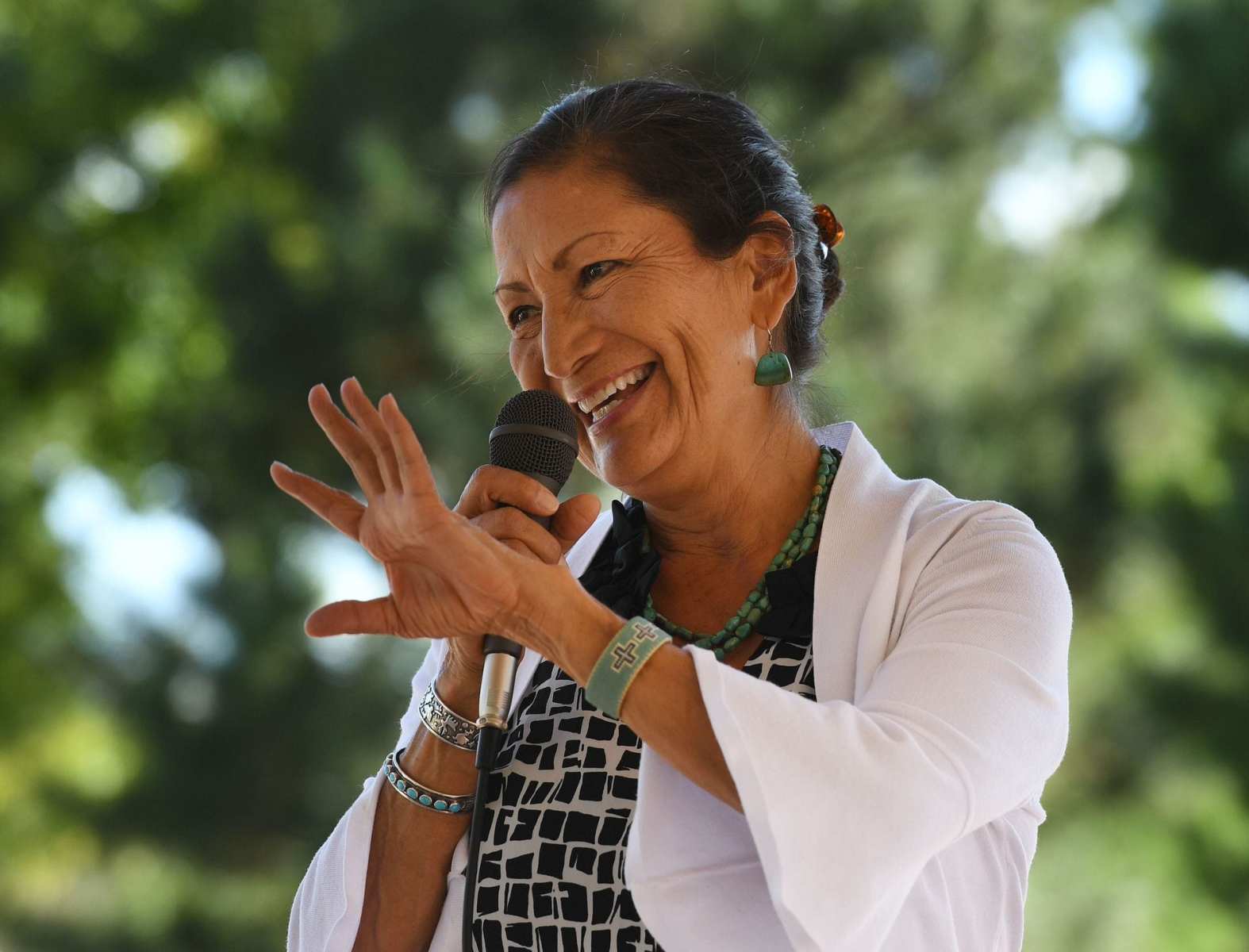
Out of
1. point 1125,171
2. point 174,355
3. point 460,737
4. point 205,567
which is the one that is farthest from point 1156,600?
point 174,355

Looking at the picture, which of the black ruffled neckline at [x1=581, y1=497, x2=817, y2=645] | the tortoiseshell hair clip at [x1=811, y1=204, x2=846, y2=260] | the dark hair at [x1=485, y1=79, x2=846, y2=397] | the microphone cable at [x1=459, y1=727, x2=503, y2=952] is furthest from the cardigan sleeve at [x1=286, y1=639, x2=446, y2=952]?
the tortoiseshell hair clip at [x1=811, y1=204, x2=846, y2=260]

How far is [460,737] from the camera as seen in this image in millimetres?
1839

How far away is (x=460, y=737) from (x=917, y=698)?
66 cm

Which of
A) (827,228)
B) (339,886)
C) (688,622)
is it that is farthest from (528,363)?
(339,886)

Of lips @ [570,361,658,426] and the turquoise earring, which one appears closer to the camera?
lips @ [570,361,658,426]

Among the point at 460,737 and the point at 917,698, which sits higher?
the point at 460,737

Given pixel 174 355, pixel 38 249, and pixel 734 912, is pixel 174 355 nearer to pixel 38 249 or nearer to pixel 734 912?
pixel 38 249

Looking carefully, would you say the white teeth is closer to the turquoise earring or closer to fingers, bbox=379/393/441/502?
the turquoise earring

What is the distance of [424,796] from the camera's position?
1.87 metres

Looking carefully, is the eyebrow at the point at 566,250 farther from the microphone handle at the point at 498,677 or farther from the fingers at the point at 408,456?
the fingers at the point at 408,456

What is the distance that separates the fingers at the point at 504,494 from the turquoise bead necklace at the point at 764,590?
371 millimetres

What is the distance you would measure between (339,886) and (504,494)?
0.65 metres

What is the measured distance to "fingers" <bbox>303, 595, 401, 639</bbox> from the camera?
1485 mm

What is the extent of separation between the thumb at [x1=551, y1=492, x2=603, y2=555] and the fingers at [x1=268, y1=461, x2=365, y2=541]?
0.24 meters
